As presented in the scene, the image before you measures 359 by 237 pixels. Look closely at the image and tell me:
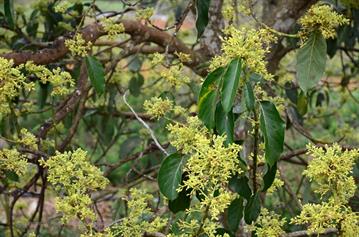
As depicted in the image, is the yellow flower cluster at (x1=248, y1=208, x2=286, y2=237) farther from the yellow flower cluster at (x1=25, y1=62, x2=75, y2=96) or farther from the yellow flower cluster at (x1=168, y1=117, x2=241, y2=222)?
→ the yellow flower cluster at (x1=25, y1=62, x2=75, y2=96)

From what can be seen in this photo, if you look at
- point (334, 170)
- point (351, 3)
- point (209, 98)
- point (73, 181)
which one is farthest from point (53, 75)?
point (351, 3)

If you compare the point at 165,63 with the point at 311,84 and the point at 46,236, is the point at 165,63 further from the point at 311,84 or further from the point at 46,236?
the point at 46,236

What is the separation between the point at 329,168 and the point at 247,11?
58cm

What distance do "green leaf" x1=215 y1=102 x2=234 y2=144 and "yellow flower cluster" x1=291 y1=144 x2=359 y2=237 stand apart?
137 mm

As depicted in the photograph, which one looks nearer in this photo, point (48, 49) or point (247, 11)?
point (247, 11)

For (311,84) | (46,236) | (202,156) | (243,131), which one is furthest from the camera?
(46,236)

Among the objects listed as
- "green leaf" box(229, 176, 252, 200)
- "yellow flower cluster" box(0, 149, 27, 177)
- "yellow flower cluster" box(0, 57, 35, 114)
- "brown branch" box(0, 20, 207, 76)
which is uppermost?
"brown branch" box(0, 20, 207, 76)

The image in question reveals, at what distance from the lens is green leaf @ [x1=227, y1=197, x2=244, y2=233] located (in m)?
1.21

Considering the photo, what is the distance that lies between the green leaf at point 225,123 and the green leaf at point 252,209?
193 mm

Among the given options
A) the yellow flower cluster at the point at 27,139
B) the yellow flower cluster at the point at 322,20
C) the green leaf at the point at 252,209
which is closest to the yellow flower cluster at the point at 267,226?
the green leaf at the point at 252,209

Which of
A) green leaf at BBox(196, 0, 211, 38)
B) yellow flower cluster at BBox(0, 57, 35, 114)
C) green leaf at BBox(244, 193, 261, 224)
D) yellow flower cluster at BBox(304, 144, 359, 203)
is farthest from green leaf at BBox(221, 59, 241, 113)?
green leaf at BBox(196, 0, 211, 38)

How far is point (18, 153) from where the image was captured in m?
1.16

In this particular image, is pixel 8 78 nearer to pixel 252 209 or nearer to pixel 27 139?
pixel 27 139

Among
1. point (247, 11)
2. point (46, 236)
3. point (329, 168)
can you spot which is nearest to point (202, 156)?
point (329, 168)
